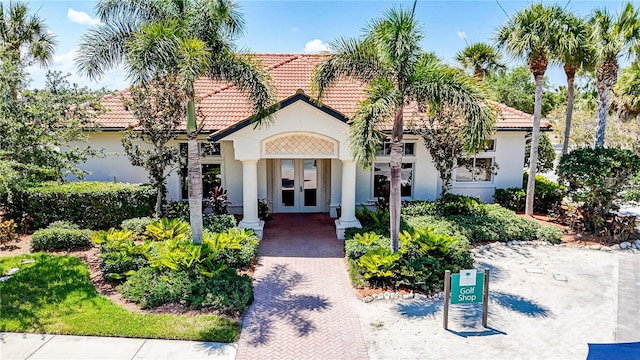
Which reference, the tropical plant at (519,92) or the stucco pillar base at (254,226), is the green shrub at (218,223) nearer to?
the stucco pillar base at (254,226)

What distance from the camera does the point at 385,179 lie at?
1678 cm

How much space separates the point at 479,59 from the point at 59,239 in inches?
818

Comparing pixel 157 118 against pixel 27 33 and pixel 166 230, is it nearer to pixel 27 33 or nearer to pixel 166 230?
pixel 166 230

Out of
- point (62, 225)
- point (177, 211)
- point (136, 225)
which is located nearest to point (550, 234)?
point (177, 211)

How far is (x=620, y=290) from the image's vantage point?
10.3 m

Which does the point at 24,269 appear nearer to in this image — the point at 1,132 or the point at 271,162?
the point at 1,132

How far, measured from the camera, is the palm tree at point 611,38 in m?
14.2

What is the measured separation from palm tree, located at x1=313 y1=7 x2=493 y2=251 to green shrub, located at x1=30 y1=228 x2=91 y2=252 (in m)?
8.36

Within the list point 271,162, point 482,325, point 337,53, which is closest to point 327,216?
point 271,162

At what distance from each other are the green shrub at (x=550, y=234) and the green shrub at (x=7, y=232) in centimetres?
1669

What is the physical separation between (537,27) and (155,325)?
48.3 ft

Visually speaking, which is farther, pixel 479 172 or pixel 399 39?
pixel 479 172

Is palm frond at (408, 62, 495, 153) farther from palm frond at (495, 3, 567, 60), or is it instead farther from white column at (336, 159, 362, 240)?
palm frond at (495, 3, 567, 60)

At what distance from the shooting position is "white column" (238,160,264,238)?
13711 millimetres
